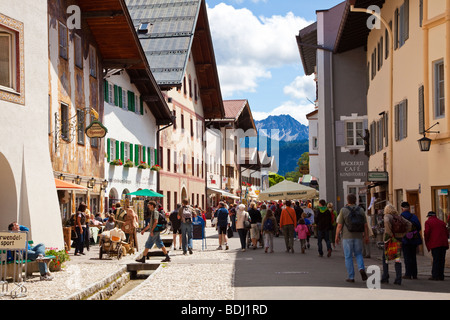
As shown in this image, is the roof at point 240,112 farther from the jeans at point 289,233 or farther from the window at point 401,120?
the jeans at point 289,233

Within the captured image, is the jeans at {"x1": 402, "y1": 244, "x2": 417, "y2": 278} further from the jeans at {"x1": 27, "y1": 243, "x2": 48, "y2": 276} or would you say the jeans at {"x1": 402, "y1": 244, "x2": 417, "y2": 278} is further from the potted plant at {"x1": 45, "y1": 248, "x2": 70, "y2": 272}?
the potted plant at {"x1": 45, "y1": 248, "x2": 70, "y2": 272}

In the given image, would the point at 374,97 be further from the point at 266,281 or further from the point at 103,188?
the point at 266,281

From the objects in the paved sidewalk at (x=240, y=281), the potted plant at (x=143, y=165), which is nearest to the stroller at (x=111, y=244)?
the paved sidewalk at (x=240, y=281)

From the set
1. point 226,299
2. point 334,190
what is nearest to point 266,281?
point 226,299

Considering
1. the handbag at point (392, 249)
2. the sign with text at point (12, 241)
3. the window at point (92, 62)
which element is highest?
the window at point (92, 62)

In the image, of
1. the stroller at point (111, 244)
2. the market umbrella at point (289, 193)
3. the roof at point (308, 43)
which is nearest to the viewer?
the stroller at point (111, 244)

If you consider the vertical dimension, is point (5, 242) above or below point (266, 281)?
above

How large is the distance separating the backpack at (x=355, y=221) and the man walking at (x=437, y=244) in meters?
1.72

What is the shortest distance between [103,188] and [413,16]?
16208 millimetres

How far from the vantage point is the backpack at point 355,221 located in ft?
46.3

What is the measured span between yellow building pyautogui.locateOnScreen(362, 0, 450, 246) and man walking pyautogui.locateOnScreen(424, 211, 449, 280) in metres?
3.60

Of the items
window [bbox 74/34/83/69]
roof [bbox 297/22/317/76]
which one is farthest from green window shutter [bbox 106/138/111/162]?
roof [bbox 297/22/317/76]

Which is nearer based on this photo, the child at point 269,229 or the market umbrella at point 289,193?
the child at point 269,229

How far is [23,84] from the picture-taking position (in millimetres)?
17203
